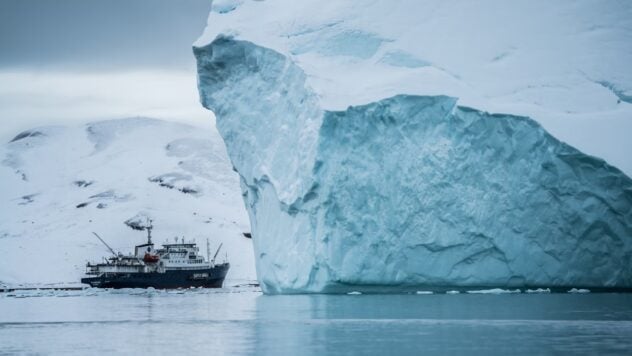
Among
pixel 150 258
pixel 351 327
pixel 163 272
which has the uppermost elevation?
pixel 150 258

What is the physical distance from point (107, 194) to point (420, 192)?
202ft

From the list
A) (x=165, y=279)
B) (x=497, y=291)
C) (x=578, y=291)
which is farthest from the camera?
(x=165, y=279)

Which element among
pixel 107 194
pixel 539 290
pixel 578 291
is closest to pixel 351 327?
pixel 539 290

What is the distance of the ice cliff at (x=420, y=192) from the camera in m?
25.1

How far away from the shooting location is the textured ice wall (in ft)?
82.2

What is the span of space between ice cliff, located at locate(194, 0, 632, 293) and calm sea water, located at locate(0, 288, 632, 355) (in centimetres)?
84

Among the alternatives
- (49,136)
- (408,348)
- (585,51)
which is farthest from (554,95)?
(49,136)

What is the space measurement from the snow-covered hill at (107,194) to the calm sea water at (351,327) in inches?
1589

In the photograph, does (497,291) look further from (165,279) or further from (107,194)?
(107,194)

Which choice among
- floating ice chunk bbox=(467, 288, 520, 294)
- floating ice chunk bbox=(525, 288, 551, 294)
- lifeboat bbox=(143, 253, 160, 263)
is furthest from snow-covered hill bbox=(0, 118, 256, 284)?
floating ice chunk bbox=(525, 288, 551, 294)

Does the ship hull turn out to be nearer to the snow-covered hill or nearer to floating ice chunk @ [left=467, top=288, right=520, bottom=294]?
the snow-covered hill

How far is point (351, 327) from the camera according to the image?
17.8 meters

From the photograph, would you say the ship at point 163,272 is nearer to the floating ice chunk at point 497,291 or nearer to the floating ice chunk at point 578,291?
the floating ice chunk at point 497,291

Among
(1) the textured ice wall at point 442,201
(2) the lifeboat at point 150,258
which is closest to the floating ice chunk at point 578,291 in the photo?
(1) the textured ice wall at point 442,201
